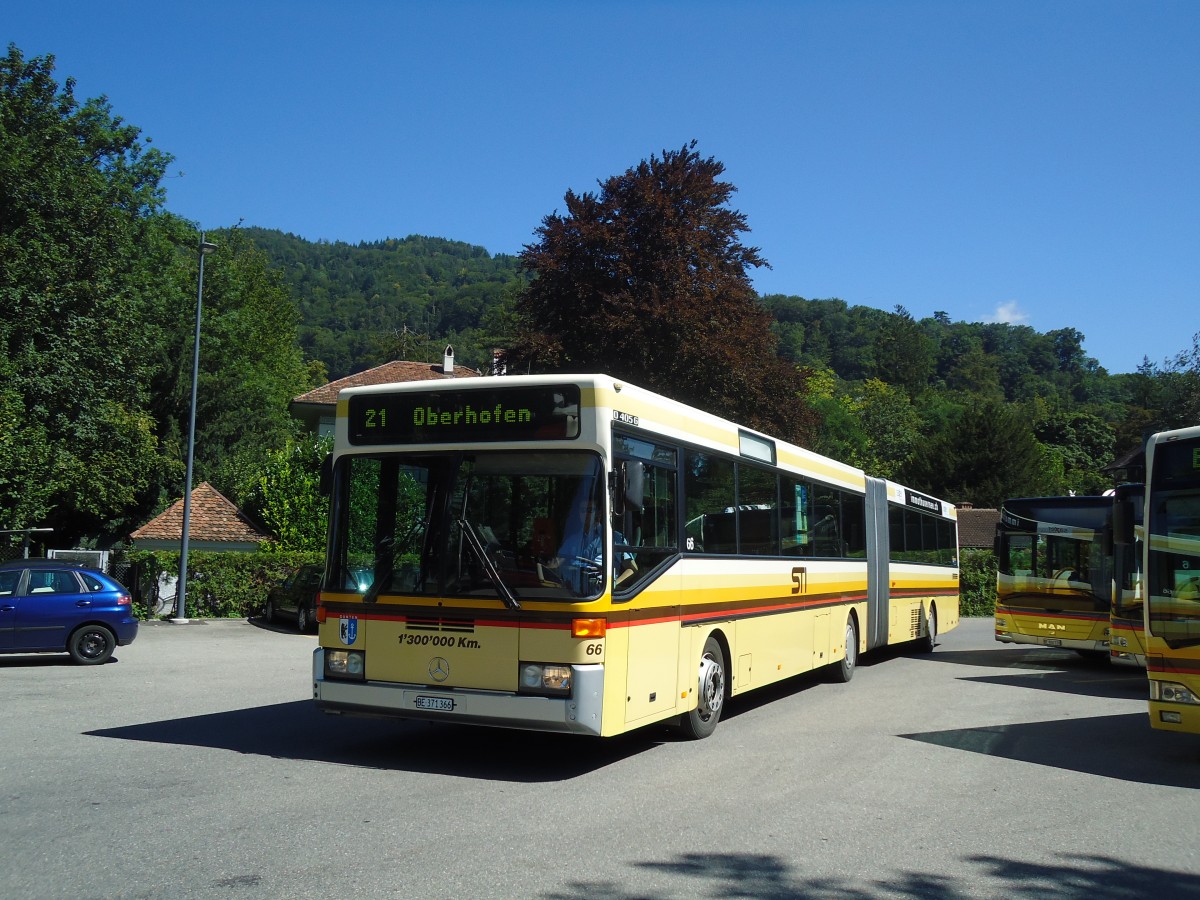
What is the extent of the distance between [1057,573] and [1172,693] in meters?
10.7

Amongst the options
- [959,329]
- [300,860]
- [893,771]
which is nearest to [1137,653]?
[893,771]

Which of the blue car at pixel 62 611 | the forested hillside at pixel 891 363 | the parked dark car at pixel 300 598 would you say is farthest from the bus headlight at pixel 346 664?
the forested hillside at pixel 891 363

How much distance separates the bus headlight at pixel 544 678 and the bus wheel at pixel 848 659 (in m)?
8.70

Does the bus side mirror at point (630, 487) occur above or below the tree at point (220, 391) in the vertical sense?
below

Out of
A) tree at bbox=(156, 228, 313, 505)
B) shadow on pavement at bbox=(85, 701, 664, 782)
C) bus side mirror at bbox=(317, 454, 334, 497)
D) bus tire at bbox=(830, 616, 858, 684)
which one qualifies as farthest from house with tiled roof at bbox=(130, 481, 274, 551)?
bus side mirror at bbox=(317, 454, 334, 497)

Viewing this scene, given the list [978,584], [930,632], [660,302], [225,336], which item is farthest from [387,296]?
[930,632]

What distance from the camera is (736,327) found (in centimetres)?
3294

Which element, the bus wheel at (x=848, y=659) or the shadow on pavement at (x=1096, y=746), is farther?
the bus wheel at (x=848, y=659)

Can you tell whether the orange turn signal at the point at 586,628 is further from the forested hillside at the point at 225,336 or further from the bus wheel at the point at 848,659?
the forested hillside at the point at 225,336

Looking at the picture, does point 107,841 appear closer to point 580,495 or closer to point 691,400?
point 580,495

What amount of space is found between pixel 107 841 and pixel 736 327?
28.1 m

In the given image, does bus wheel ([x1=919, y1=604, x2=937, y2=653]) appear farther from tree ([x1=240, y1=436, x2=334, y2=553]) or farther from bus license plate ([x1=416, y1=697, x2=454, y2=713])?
tree ([x1=240, y1=436, x2=334, y2=553])

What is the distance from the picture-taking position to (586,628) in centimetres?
835

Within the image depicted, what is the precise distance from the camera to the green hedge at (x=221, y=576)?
29328 millimetres
